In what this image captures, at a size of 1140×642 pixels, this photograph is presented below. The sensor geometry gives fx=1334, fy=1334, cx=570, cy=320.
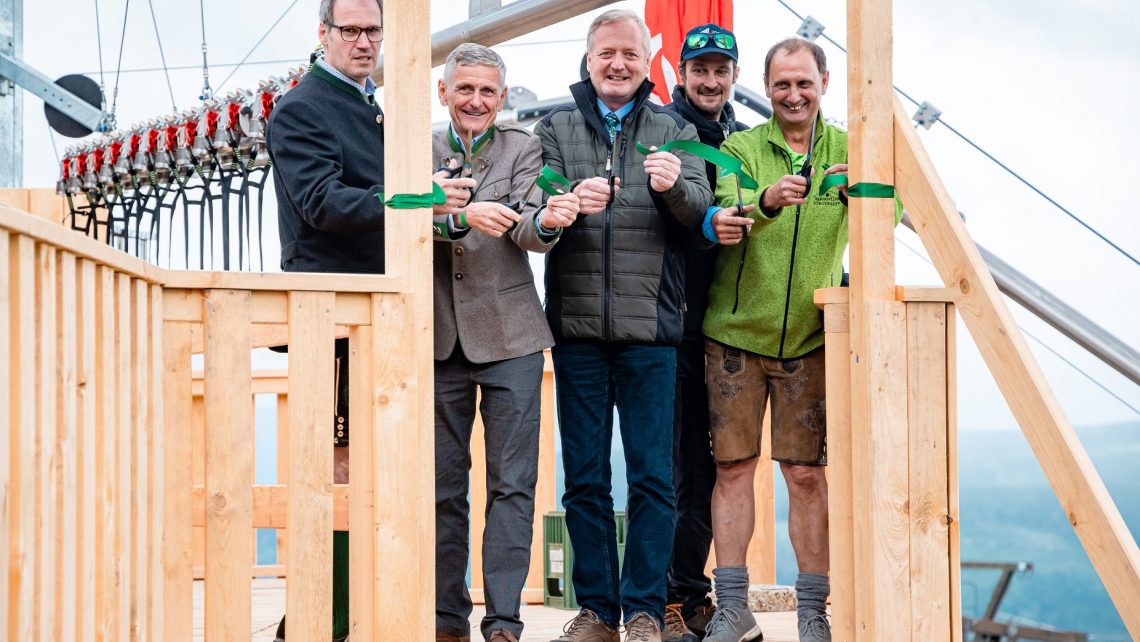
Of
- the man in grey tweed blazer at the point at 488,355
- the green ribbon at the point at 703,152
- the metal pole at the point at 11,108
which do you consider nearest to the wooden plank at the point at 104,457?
the man in grey tweed blazer at the point at 488,355

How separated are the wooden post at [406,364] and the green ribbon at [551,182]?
0.34 meters

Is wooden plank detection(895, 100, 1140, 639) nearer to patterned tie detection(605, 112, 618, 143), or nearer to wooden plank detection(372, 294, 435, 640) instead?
patterned tie detection(605, 112, 618, 143)

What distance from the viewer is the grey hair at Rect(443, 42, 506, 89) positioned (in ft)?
10.7

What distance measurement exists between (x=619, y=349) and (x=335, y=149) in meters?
0.87

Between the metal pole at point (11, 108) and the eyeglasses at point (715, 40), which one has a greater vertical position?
the metal pole at point (11, 108)

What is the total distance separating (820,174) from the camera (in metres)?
3.50

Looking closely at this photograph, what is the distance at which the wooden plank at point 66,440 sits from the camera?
2.11 metres

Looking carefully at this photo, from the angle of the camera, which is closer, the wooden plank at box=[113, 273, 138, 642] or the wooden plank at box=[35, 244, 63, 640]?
the wooden plank at box=[35, 244, 63, 640]

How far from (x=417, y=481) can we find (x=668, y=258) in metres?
0.97

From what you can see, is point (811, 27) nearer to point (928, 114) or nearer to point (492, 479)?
point (928, 114)

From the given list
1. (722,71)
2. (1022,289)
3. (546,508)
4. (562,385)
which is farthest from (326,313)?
(1022,289)

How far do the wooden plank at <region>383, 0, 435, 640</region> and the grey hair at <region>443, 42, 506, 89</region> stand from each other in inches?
13.1

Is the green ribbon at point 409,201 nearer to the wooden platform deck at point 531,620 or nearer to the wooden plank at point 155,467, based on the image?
the wooden plank at point 155,467

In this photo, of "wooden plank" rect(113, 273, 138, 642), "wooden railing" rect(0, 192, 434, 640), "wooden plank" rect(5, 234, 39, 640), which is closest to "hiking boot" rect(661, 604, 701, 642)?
"wooden railing" rect(0, 192, 434, 640)
